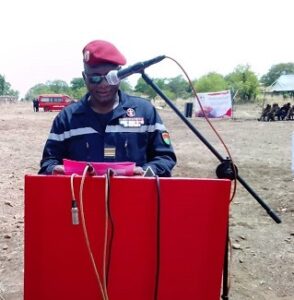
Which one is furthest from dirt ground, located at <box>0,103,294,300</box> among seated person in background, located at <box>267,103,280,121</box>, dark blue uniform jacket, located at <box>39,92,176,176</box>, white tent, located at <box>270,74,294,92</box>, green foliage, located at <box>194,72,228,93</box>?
green foliage, located at <box>194,72,228,93</box>

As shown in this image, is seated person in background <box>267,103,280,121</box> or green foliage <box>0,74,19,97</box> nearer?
seated person in background <box>267,103,280,121</box>

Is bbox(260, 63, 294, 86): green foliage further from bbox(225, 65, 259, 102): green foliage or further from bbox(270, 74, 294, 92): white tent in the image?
bbox(270, 74, 294, 92): white tent

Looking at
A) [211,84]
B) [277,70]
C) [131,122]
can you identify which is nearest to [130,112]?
[131,122]

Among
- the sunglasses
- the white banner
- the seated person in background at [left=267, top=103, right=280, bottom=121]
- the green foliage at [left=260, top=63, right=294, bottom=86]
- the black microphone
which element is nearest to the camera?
the black microphone

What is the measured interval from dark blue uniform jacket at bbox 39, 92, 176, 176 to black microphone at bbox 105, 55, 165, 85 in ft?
1.55

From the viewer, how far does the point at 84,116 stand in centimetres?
245

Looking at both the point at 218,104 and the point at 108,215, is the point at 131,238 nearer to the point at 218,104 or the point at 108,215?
the point at 108,215

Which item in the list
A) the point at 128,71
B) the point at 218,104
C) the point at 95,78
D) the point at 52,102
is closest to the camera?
the point at 128,71

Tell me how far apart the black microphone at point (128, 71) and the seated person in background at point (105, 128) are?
36cm

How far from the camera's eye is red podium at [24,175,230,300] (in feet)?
5.58

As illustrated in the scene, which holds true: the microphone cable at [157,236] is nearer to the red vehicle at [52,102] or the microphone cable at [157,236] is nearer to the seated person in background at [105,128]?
the seated person in background at [105,128]

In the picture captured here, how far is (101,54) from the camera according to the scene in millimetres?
2348

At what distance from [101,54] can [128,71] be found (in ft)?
1.39

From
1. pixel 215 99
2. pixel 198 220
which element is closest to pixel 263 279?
pixel 198 220
